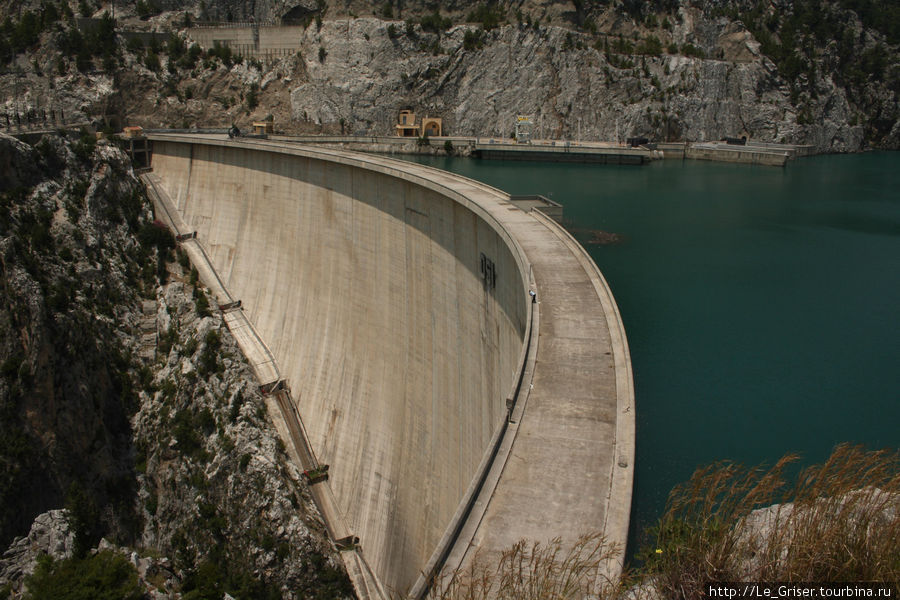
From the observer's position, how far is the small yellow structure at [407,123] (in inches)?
2366

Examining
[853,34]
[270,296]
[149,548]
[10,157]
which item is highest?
[853,34]

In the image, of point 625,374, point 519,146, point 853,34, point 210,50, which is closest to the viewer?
point 625,374

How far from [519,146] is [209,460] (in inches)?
1675

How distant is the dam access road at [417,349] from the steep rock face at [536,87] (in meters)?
32.7

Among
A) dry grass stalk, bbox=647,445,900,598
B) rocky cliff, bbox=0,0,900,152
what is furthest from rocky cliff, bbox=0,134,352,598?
rocky cliff, bbox=0,0,900,152

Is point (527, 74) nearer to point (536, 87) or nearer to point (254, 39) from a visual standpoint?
point (536, 87)

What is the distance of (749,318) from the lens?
19000 mm

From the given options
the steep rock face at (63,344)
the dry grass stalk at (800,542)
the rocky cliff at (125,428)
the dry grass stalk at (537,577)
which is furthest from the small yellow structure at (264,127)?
the dry grass stalk at (800,542)

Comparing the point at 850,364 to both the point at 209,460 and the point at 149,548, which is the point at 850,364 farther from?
the point at 149,548

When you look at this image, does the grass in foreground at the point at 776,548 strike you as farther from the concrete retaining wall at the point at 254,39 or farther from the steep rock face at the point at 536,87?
the concrete retaining wall at the point at 254,39

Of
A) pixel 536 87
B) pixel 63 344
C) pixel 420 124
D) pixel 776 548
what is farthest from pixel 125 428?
pixel 536 87

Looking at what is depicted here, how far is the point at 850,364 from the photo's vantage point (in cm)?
1616

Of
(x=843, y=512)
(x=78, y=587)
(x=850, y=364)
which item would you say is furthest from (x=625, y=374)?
(x=78, y=587)

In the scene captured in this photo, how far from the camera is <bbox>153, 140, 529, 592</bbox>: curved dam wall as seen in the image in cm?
1441
